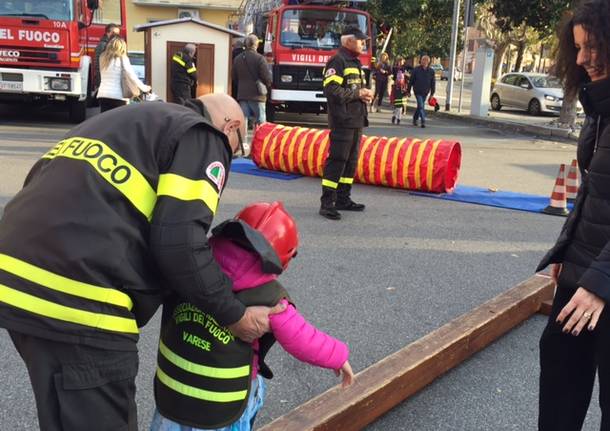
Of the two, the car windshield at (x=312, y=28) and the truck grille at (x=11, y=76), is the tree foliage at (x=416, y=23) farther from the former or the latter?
the truck grille at (x=11, y=76)

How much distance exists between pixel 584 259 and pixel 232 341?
4.51 ft

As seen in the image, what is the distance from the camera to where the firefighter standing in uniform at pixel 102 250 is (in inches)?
63.5

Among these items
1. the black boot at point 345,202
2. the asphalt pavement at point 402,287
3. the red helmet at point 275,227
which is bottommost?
the asphalt pavement at point 402,287

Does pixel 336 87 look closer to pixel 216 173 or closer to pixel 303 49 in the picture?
pixel 216 173

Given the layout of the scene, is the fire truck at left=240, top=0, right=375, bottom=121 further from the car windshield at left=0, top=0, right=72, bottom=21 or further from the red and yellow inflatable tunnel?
the red and yellow inflatable tunnel

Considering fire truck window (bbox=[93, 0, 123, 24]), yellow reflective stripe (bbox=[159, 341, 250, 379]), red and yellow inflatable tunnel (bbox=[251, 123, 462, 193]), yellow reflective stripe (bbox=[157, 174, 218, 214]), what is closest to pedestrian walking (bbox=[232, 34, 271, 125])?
red and yellow inflatable tunnel (bbox=[251, 123, 462, 193])

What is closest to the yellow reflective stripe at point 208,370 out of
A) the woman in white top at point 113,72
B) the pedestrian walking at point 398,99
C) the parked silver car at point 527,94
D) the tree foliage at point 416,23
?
the woman in white top at point 113,72

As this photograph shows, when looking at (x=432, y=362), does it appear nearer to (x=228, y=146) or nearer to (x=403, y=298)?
(x=403, y=298)

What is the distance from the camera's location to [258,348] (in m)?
2.02

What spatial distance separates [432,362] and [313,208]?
14.2ft

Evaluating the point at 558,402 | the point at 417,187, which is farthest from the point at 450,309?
the point at 417,187

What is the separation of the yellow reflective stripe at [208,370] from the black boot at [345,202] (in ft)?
18.0

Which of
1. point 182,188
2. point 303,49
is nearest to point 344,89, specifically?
point 182,188

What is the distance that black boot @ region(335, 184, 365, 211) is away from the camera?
7.32 metres
